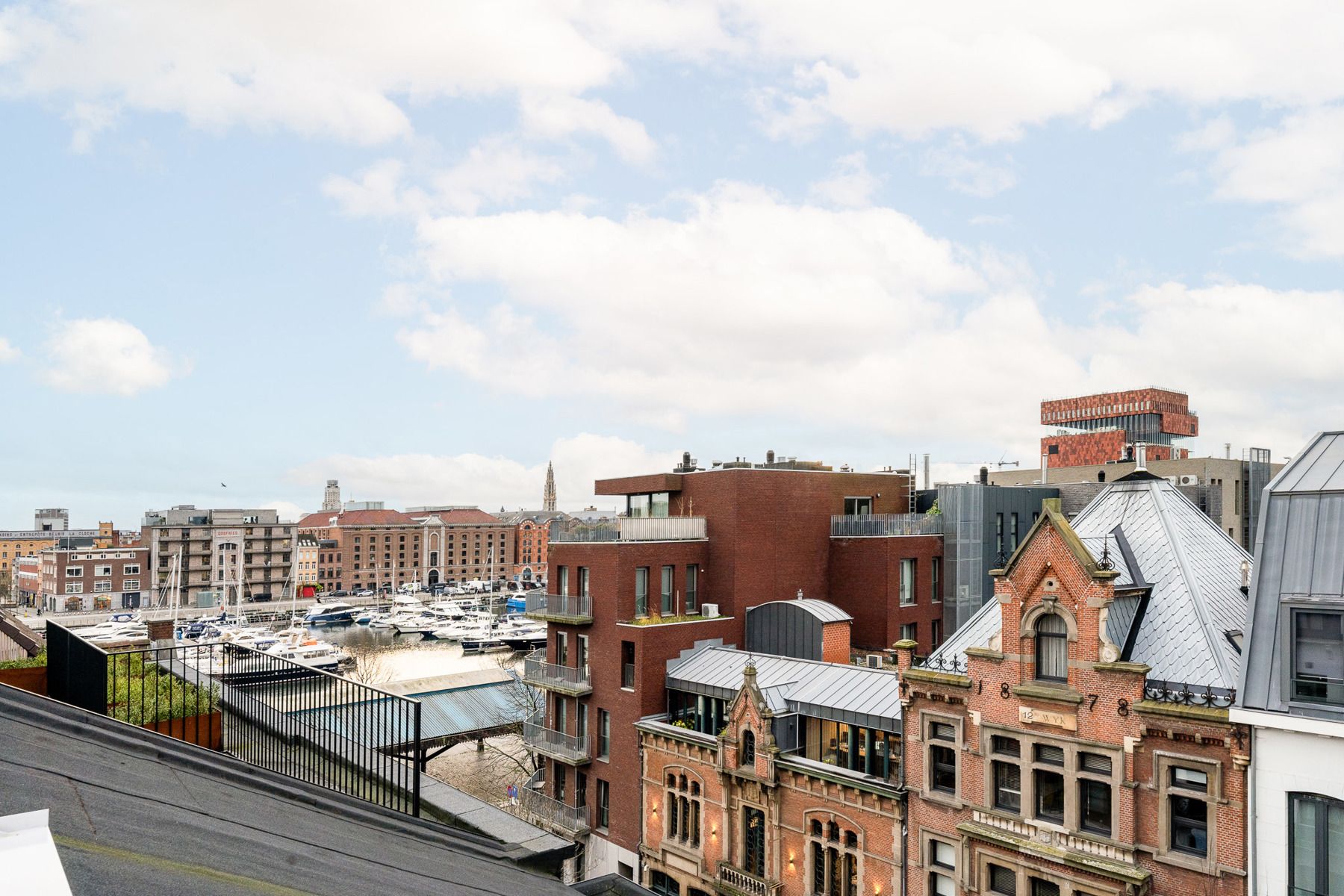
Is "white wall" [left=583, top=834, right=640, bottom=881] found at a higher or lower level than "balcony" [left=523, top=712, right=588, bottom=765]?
lower

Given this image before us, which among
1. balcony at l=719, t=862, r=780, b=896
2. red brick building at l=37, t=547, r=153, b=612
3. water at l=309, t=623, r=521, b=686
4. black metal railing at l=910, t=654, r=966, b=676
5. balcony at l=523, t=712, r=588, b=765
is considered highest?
black metal railing at l=910, t=654, r=966, b=676

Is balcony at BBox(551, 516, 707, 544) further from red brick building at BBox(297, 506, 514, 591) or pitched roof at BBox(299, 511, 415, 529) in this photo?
pitched roof at BBox(299, 511, 415, 529)

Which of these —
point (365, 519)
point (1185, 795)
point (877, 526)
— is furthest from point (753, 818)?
point (365, 519)

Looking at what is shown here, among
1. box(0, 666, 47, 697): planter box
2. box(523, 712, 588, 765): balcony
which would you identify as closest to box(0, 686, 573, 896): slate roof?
box(0, 666, 47, 697): planter box

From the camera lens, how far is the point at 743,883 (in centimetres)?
3053

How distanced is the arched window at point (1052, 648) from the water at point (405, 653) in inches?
2972

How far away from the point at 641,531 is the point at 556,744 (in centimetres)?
1084

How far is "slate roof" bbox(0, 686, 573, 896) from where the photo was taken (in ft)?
12.8

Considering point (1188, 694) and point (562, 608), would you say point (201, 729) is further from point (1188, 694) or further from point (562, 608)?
point (562, 608)

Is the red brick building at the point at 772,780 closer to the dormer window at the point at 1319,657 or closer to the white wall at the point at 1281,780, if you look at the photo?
the white wall at the point at 1281,780

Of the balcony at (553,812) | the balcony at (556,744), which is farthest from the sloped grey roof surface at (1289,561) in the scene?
the balcony at (553,812)

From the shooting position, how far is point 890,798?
26.8m

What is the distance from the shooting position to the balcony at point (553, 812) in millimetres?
38250

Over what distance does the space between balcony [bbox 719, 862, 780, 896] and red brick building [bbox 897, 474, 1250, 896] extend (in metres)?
5.37
